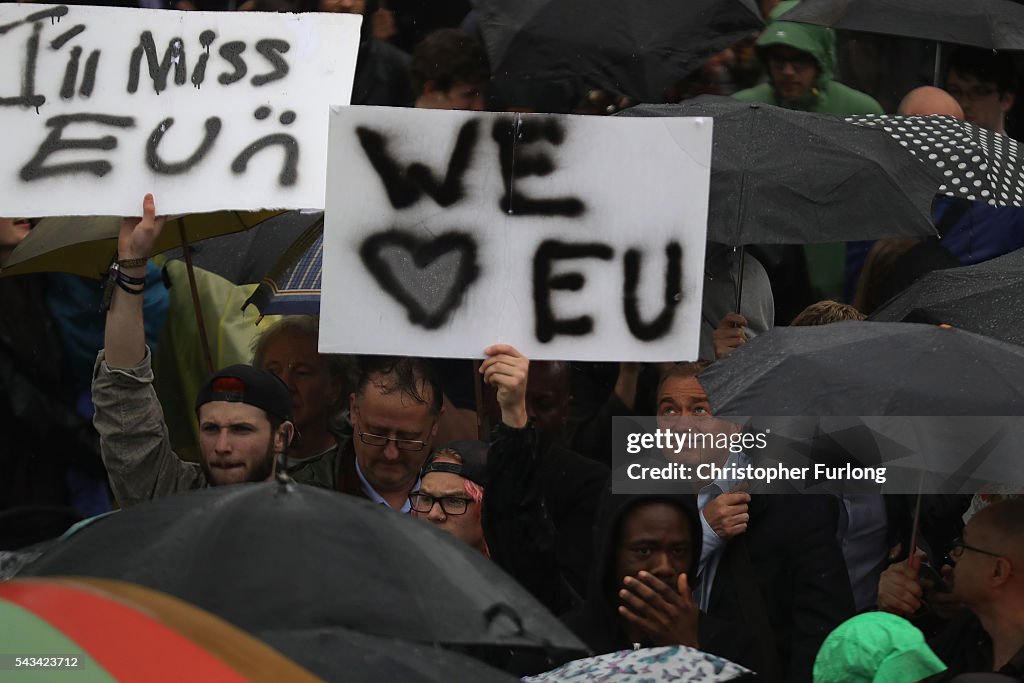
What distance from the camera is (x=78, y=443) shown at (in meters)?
5.62

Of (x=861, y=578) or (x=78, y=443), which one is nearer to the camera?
(x=861, y=578)

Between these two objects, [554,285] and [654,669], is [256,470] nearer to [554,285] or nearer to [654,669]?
[554,285]

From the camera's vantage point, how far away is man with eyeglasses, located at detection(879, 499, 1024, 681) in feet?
14.1

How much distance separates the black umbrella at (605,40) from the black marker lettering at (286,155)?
3.74 feet

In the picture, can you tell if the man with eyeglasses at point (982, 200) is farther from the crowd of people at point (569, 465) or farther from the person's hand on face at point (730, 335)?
the person's hand on face at point (730, 335)

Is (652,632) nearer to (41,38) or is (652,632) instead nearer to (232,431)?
(232,431)

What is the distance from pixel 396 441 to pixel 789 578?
1121mm

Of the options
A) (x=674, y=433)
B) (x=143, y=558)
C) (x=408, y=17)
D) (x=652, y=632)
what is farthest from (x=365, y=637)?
(x=408, y=17)

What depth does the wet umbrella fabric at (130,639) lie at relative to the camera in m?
2.46

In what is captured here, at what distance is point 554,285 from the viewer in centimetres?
441

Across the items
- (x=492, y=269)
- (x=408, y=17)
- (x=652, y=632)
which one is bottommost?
(x=652, y=632)

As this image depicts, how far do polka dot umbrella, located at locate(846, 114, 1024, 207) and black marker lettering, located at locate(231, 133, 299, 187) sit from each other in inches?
69.3

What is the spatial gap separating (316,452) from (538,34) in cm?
152

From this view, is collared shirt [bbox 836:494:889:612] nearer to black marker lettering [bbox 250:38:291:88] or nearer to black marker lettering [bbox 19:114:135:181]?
black marker lettering [bbox 250:38:291:88]
